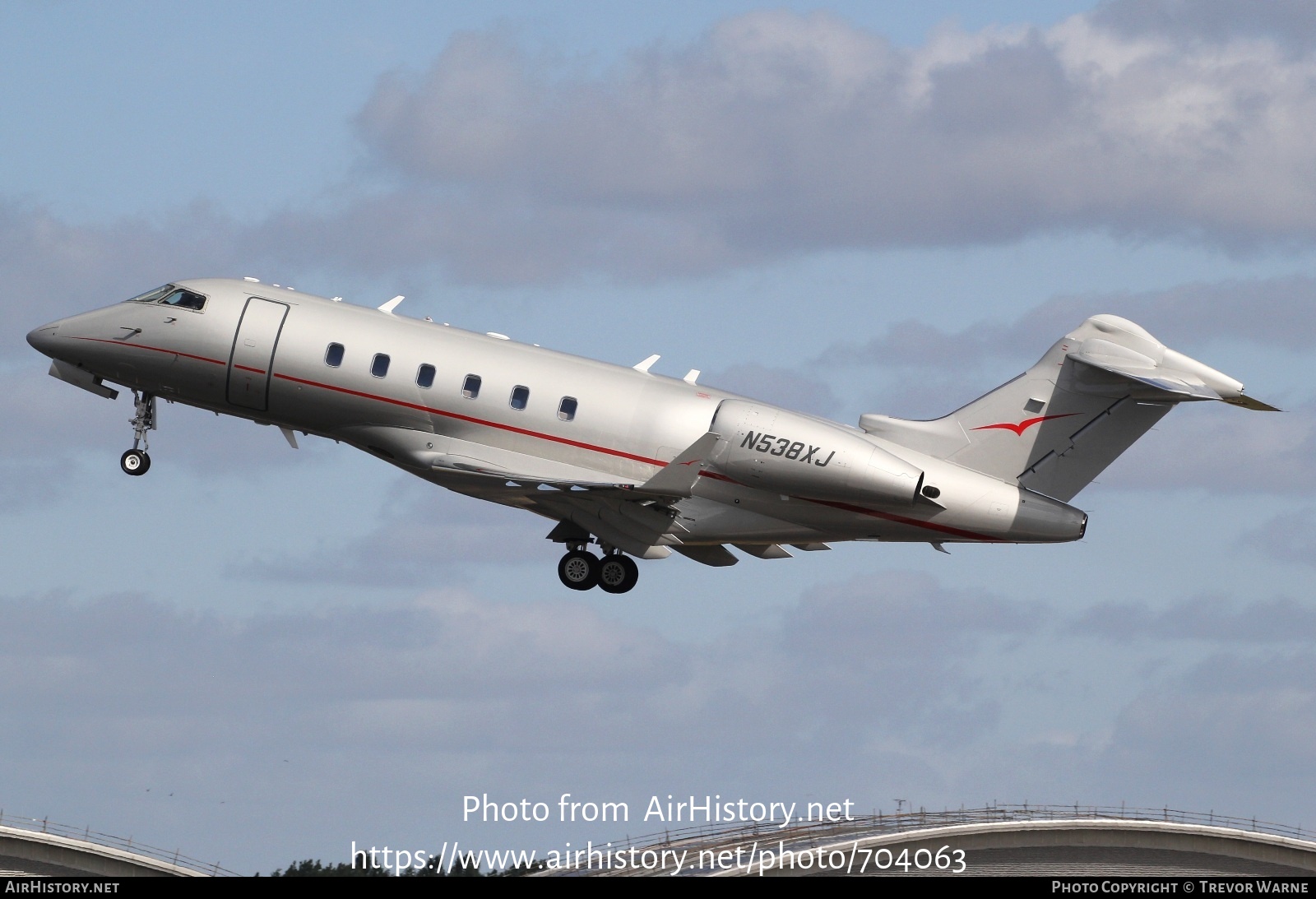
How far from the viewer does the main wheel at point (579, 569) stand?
35.6 m

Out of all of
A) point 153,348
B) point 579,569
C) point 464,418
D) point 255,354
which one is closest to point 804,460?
point 579,569

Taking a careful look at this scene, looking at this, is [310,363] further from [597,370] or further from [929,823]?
[929,823]

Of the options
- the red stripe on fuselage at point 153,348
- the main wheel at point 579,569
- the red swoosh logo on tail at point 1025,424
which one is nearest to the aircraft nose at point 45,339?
the red stripe on fuselage at point 153,348

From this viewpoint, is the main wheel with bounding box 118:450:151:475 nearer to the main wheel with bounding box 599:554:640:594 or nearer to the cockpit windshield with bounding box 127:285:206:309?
the cockpit windshield with bounding box 127:285:206:309

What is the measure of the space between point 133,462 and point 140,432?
1.95ft

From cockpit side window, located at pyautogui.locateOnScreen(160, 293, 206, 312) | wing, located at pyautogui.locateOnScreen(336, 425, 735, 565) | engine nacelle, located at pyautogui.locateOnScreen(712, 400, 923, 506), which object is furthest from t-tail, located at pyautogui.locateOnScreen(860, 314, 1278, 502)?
cockpit side window, located at pyautogui.locateOnScreen(160, 293, 206, 312)

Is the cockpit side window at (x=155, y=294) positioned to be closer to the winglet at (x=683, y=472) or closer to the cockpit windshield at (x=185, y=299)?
the cockpit windshield at (x=185, y=299)

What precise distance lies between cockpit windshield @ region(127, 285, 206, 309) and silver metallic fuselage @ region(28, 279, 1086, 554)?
231 millimetres

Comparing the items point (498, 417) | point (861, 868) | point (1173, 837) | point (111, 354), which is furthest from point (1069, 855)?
point (111, 354)

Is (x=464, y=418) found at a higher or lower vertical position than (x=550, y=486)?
higher

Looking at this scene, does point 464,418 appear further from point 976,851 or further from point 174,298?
point 976,851

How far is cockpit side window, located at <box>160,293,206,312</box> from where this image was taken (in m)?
35.2

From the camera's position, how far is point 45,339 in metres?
36.4

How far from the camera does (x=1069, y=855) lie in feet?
184
